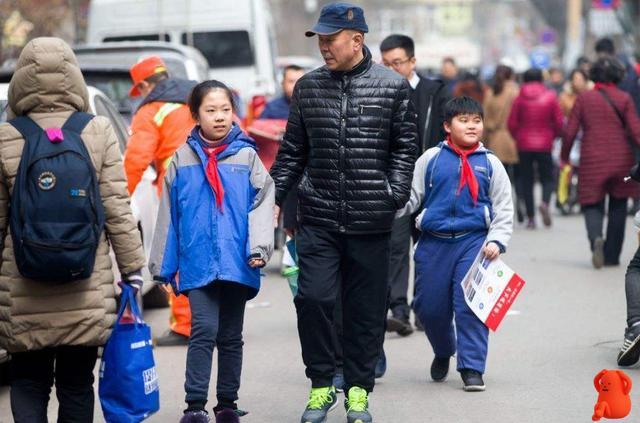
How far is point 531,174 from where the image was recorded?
1809 cm

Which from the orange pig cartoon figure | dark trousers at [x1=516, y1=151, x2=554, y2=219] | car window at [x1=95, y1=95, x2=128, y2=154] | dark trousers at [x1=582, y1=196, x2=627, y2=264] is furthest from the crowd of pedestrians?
dark trousers at [x1=516, y1=151, x2=554, y2=219]

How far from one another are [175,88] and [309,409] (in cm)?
347

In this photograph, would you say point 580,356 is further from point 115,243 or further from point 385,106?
point 115,243

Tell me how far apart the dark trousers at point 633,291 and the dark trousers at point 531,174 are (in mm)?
8987

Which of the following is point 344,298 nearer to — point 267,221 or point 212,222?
point 267,221

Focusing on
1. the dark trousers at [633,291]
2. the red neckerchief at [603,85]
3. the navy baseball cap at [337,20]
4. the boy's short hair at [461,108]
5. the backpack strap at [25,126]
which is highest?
the navy baseball cap at [337,20]

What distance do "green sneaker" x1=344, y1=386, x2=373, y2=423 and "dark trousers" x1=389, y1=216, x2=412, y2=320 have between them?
267 cm

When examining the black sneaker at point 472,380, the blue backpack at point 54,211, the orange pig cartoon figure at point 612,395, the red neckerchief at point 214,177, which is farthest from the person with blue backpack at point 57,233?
the black sneaker at point 472,380

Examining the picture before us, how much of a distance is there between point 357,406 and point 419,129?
3.09 meters

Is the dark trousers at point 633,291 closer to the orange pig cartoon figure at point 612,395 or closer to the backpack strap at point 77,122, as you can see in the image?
the orange pig cartoon figure at point 612,395

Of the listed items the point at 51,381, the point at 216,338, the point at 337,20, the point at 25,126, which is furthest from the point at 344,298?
the point at 25,126

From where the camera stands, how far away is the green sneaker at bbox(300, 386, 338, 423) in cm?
722

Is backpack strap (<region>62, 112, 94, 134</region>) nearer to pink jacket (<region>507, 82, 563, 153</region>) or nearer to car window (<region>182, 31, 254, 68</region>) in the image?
pink jacket (<region>507, 82, 563, 153</region>)

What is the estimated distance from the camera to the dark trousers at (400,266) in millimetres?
9945
